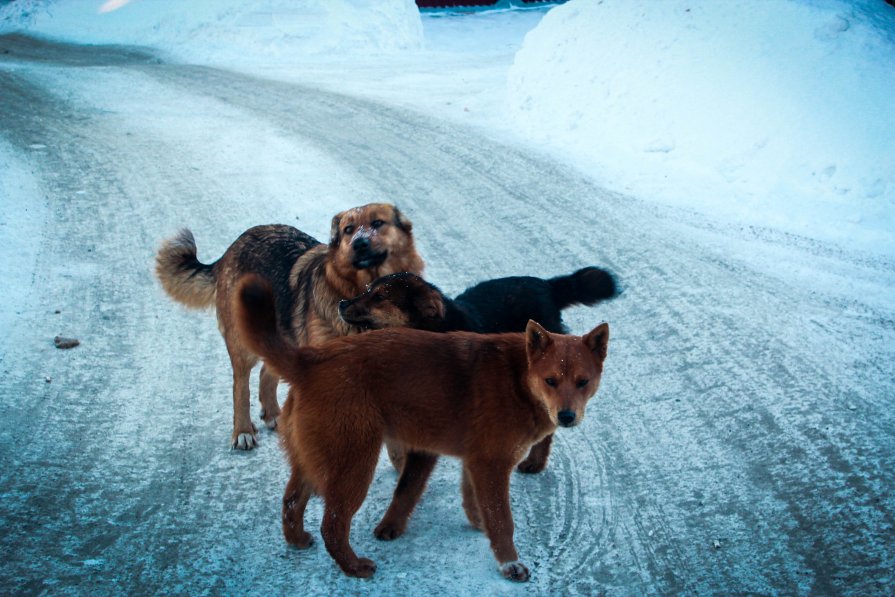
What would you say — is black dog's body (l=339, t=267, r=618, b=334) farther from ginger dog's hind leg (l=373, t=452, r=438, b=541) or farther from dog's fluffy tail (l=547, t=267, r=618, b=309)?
ginger dog's hind leg (l=373, t=452, r=438, b=541)

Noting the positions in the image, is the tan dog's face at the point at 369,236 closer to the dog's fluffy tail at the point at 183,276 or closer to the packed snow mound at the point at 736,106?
the dog's fluffy tail at the point at 183,276

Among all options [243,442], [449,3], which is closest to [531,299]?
[243,442]

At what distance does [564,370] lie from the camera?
4.34m

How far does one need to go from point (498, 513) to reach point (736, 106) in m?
8.32

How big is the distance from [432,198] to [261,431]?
494 centimetres

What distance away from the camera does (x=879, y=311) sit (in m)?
6.95

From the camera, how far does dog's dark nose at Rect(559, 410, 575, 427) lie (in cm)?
422

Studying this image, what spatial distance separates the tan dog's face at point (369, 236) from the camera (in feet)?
18.7

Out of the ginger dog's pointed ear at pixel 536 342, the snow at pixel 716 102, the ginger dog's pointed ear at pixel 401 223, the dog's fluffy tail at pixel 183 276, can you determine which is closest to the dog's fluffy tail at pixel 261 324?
the ginger dog's pointed ear at pixel 536 342

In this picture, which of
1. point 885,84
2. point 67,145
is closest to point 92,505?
point 67,145

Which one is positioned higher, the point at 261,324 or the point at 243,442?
the point at 261,324

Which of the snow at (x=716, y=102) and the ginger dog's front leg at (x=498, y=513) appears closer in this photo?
the ginger dog's front leg at (x=498, y=513)

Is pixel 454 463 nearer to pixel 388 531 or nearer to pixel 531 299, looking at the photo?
pixel 388 531

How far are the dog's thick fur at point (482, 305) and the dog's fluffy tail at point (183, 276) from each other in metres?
1.68
